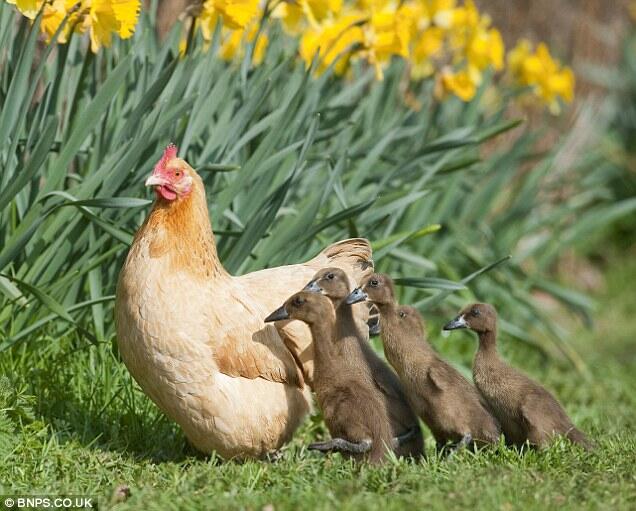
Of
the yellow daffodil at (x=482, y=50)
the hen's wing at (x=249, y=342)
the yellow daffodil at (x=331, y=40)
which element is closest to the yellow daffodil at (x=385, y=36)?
the yellow daffodil at (x=331, y=40)

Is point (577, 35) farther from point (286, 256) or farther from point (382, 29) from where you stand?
point (286, 256)

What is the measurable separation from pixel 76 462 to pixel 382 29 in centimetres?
272

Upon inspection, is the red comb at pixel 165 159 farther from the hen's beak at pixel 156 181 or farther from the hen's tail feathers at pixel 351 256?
the hen's tail feathers at pixel 351 256

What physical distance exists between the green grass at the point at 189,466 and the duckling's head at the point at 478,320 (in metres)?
0.52

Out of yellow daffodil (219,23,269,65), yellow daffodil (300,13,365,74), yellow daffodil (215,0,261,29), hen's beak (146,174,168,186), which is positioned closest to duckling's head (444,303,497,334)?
hen's beak (146,174,168,186)

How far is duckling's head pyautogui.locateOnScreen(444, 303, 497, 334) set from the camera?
3.95 meters

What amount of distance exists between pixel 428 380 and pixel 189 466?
0.90 metres

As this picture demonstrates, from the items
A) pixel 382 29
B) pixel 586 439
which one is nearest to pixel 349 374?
pixel 586 439

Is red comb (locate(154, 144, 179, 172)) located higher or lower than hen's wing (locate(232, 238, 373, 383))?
higher

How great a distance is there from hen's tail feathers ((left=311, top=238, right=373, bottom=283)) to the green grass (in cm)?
73

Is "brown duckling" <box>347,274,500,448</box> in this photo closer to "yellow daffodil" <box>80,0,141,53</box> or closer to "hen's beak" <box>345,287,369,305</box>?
"hen's beak" <box>345,287,369,305</box>

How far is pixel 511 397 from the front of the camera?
3793mm

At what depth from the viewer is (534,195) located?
690 centimetres

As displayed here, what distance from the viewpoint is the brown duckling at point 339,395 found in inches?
143
